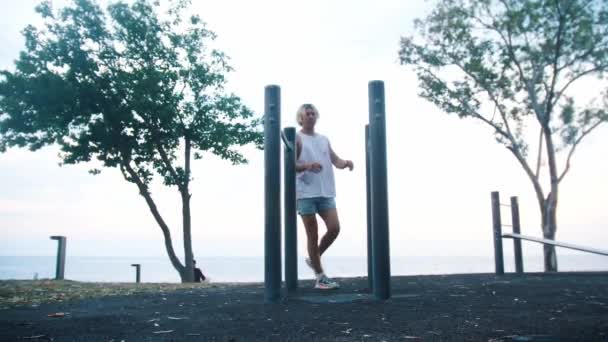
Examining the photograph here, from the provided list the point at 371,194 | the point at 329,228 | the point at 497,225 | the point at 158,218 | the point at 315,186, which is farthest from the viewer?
the point at 158,218

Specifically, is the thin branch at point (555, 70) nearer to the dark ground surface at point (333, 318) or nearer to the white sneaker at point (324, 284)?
the dark ground surface at point (333, 318)

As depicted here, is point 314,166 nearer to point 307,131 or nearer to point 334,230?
point 307,131

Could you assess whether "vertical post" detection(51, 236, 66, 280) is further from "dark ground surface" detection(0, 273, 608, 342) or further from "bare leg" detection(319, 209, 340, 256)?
"bare leg" detection(319, 209, 340, 256)

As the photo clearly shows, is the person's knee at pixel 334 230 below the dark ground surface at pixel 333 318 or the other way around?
the other way around

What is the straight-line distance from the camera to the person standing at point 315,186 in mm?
5641

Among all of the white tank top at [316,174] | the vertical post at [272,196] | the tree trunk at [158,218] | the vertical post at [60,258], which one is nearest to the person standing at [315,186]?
the white tank top at [316,174]

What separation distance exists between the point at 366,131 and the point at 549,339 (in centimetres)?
329

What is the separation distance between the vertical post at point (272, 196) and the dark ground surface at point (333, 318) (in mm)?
238

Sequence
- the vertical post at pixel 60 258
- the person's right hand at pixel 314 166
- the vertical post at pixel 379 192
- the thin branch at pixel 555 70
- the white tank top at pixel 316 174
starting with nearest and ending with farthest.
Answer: the vertical post at pixel 379 192, the person's right hand at pixel 314 166, the white tank top at pixel 316 174, the vertical post at pixel 60 258, the thin branch at pixel 555 70

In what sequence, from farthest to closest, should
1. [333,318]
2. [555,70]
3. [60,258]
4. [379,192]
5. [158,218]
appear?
[158,218], [555,70], [60,258], [379,192], [333,318]

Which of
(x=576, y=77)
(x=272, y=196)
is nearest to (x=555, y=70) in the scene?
(x=576, y=77)

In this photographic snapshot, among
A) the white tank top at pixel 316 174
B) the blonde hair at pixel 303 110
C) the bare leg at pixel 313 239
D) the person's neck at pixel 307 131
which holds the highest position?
the blonde hair at pixel 303 110

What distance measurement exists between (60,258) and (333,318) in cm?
1164

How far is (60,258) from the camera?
13352 mm
